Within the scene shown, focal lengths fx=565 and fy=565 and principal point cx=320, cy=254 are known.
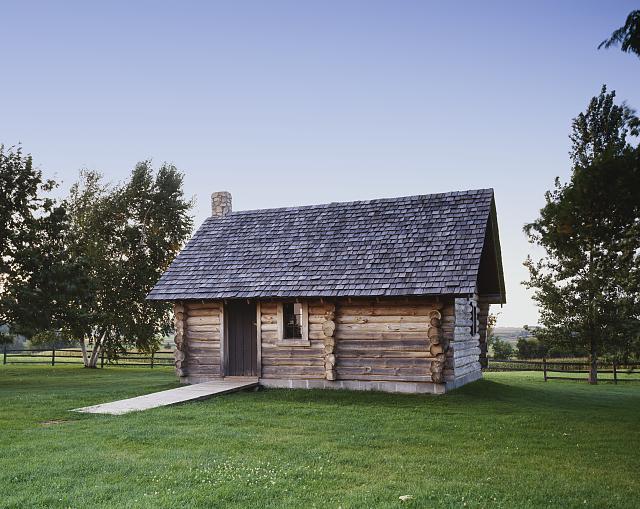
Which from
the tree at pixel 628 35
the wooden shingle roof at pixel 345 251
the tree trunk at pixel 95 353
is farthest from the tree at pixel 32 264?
the tree at pixel 628 35

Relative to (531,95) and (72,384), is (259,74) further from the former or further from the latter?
(72,384)

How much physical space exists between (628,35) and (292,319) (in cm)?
1315

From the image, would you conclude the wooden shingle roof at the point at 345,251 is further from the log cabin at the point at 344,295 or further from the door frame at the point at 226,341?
the door frame at the point at 226,341

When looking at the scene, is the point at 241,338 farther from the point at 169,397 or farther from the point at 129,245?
the point at 129,245

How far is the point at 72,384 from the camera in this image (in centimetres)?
2141

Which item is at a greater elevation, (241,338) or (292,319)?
(292,319)

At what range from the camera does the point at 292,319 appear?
61.3 ft

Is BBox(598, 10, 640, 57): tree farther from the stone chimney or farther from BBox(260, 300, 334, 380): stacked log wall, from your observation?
the stone chimney

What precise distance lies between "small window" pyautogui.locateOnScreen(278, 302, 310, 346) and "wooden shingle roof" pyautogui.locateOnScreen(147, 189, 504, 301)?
0.89 metres

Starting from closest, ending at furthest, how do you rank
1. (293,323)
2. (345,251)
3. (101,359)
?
1. (293,323)
2. (345,251)
3. (101,359)

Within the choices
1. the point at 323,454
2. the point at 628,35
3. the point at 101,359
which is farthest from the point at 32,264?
the point at 628,35

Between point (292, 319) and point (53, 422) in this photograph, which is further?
point (292, 319)

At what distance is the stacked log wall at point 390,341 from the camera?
16531mm

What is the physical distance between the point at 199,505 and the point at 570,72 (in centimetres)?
1603
